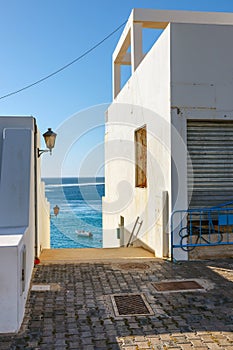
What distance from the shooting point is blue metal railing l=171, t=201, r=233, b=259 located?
25.8 ft

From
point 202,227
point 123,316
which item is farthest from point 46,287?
point 202,227

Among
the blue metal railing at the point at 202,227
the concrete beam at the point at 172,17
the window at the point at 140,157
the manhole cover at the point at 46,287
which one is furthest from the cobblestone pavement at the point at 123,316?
the concrete beam at the point at 172,17

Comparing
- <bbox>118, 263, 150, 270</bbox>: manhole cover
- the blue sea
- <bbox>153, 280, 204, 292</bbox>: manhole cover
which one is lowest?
the blue sea

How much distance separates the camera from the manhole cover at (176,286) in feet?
19.1

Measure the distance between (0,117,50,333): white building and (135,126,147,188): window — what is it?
3.41 m

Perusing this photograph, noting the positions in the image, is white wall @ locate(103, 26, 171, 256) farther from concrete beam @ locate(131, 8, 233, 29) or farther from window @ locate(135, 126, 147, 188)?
concrete beam @ locate(131, 8, 233, 29)

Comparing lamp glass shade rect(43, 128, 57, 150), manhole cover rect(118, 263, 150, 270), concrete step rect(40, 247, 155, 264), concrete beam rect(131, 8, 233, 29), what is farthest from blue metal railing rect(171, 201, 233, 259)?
concrete beam rect(131, 8, 233, 29)

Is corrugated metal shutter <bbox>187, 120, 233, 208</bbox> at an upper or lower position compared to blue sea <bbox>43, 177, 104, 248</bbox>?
upper

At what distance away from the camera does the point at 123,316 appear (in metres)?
4.73

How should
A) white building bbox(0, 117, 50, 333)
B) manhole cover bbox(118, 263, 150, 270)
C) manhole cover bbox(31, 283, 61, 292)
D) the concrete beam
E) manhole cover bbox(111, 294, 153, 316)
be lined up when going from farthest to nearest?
the concrete beam → manhole cover bbox(118, 263, 150, 270) → manhole cover bbox(31, 283, 61, 292) → manhole cover bbox(111, 294, 153, 316) → white building bbox(0, 117, 50, 333)

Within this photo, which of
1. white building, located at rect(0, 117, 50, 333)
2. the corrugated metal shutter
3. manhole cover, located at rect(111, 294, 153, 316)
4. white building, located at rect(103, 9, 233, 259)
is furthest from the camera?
the corrugated metal shutter

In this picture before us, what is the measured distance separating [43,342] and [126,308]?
4.59 ft

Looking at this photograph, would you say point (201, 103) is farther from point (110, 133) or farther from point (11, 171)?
point (110, 133)

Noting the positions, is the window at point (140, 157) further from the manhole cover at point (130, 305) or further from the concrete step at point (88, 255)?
the manhole cover at point (130, 305)
